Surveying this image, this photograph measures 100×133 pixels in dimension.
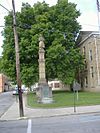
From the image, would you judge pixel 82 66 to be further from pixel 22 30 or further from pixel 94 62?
pixel 22 30

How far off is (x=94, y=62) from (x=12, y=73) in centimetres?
1209

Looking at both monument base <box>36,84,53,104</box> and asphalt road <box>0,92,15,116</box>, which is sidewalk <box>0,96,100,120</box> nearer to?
asphalt road <box>0,92,15,116</box>

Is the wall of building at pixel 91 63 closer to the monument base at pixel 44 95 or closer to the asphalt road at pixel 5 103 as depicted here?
the asphalt road at pixel 5 103

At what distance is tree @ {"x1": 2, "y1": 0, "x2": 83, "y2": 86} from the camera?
54.8 m

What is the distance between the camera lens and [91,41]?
181 ft

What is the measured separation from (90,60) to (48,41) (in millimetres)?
6715

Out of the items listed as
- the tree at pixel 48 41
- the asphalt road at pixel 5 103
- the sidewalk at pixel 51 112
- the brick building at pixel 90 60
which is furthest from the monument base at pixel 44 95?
the tree at pixel 48 41

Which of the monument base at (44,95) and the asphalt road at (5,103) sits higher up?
the monument base at (44,95)

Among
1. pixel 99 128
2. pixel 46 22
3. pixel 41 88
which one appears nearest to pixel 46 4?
pixel 46 22

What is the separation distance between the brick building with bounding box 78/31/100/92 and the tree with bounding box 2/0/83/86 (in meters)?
1.40

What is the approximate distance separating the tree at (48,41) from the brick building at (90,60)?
4.59 feet

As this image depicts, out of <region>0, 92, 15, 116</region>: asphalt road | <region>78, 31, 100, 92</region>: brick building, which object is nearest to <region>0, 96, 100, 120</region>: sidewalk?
<region>0, 92, 15, 116</region>: asphalt road

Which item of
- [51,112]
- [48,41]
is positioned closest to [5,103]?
[48,41]

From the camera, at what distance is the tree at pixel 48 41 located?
5478 centimetres
